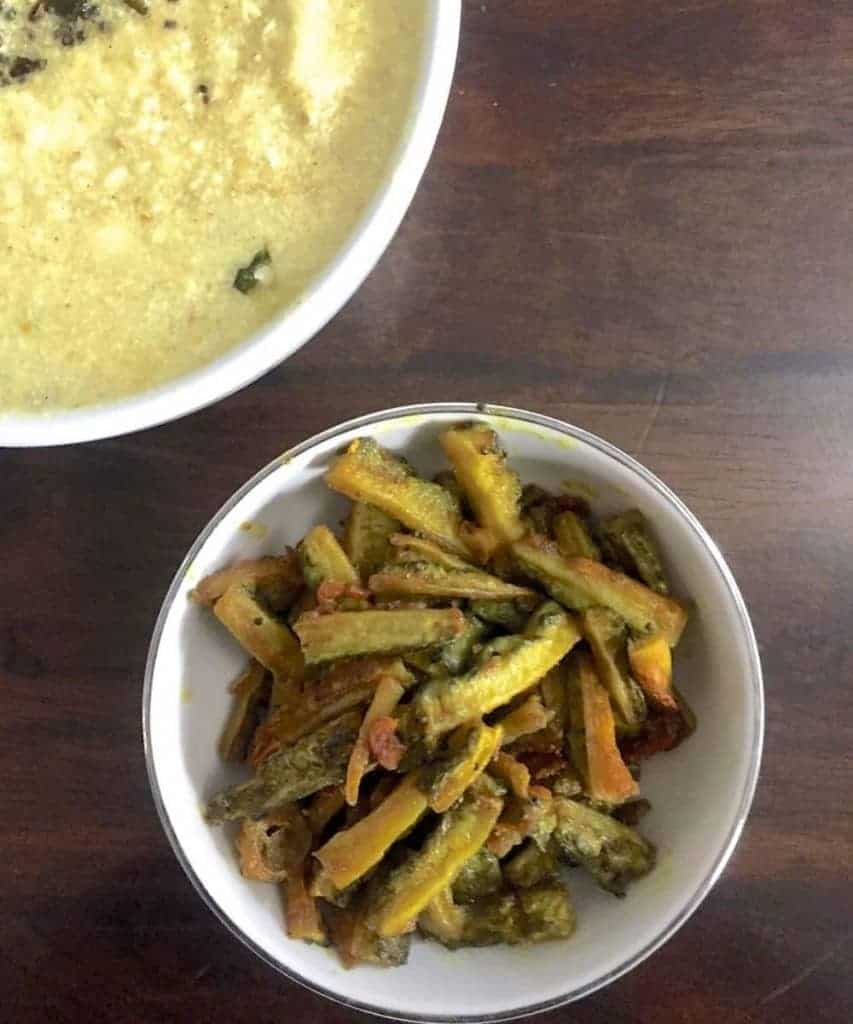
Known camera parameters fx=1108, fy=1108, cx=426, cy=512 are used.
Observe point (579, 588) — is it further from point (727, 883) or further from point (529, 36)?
point (529, 36)

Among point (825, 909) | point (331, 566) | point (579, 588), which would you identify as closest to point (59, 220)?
point (331, 566)

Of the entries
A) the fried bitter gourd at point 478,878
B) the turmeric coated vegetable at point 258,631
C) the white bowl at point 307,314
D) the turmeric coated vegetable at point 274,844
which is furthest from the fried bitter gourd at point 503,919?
the white bowl at point 307,314

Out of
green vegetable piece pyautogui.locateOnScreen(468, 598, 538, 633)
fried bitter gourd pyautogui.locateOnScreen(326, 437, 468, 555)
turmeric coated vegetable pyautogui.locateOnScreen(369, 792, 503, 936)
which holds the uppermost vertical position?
fried bitter gourd pyautogui.locateOnScreen(326, 437, 468, 555)

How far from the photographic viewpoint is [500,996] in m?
0.84

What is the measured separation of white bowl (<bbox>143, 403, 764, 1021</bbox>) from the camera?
0.82 meters

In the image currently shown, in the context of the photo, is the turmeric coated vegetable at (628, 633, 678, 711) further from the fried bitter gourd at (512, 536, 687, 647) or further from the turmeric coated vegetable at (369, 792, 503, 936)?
the turmeric coated vegetable at (369, 792, 503, 936)

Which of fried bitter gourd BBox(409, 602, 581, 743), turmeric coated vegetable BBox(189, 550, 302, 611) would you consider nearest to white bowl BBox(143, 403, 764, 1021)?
turmeric coated vegetable BBox(189, 550, 302, 611)

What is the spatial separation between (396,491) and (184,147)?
0.95 feet

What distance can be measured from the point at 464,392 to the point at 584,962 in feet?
1.50

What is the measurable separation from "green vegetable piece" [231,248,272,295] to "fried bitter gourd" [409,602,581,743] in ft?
1.03

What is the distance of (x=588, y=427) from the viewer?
92cm

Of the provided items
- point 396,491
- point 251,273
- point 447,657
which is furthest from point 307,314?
point 447,657

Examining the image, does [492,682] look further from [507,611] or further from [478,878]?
[478,878]

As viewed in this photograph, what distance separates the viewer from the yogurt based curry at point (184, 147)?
2.26 ft
